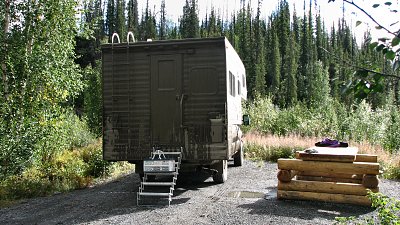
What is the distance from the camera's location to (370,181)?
6.39m

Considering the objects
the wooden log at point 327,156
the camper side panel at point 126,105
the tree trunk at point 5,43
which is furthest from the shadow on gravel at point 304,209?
the tree trunk at point 5,43

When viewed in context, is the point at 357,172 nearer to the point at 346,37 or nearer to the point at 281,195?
the point at 281,195

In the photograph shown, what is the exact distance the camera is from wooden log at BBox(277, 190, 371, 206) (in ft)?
21.2

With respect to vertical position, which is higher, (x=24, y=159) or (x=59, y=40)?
(x=59, y=40)

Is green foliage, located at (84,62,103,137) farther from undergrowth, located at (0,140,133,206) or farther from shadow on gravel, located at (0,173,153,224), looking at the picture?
shadow on gravel, located at (0,173,153,224)

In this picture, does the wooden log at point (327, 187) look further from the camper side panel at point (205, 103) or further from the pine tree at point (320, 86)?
the pine tree at point (320, 86)

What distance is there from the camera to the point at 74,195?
8234mm

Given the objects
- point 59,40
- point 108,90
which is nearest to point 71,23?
point 59,40

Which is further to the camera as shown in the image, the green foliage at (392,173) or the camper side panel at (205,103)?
the green foliage at (392,173)

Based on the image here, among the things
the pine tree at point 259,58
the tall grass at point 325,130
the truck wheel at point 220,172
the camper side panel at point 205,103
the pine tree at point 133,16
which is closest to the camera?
the camper side panel at point 205,103

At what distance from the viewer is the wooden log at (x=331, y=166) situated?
21.1 ft

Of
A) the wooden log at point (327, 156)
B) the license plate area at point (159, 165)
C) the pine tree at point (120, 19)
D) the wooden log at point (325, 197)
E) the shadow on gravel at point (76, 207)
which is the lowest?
the shadow on gravel at point (76, 207)

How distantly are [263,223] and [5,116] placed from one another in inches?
275

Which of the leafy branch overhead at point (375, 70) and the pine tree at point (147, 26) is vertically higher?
the pine tree at point (147, 26)
